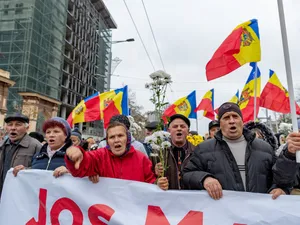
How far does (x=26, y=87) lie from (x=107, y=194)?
1266 inches

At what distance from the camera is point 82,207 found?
2.47m

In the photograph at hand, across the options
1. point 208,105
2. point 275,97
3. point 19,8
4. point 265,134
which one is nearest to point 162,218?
point 265,134

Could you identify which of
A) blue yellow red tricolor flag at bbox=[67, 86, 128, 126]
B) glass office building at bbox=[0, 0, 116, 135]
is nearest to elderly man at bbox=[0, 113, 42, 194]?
blue yellow red tricolor flag at bbox=[67, 86, 128, 126]

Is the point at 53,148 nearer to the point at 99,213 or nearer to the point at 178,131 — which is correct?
the point at 99,213

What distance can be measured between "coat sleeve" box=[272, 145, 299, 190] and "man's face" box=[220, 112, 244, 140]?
0.38 metres

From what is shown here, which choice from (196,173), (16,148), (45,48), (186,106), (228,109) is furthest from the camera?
(45,48)

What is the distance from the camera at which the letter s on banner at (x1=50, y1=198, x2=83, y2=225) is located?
245cm

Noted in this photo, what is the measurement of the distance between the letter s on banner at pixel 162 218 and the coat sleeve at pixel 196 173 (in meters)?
0.20

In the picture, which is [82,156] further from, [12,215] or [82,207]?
[12,215]

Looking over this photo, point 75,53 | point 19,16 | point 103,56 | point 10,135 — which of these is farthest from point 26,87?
point 10,135

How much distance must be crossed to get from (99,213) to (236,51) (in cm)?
267

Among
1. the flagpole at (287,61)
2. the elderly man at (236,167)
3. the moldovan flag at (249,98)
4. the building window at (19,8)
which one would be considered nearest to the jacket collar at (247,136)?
the elderly man at (236,167)

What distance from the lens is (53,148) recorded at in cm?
284

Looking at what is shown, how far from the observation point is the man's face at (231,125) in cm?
229
